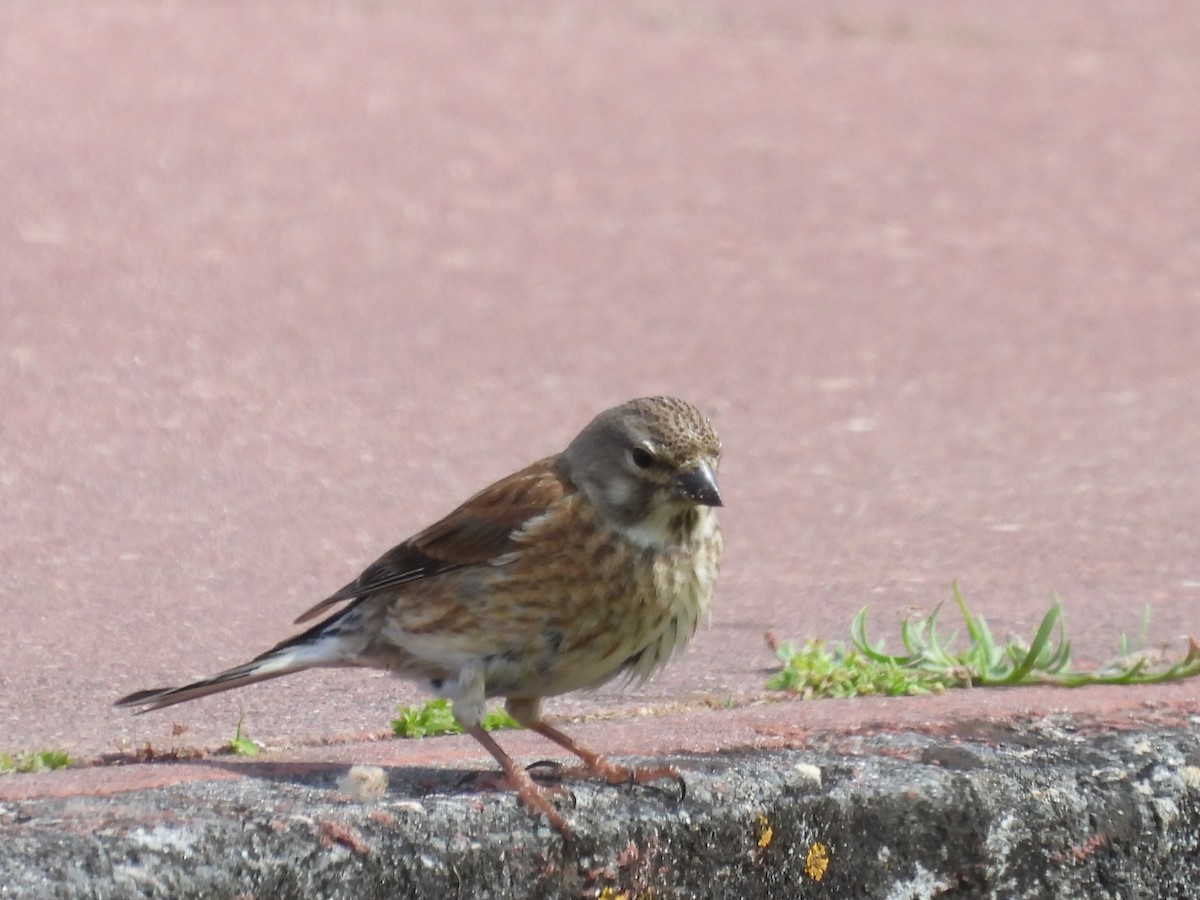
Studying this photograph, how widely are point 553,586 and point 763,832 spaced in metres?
0.61

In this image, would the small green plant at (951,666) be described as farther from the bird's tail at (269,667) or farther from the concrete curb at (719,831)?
the bird's tail at (269,667)

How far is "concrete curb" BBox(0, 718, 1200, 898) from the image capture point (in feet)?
8.96

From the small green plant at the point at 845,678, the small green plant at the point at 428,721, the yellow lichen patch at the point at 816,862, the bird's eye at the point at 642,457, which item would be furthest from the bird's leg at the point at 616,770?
the small green plant at the point at 845,678

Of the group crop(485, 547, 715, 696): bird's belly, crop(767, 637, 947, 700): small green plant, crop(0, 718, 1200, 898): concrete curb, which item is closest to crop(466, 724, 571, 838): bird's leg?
crop(0, 718, 1200, 898): concrete curb

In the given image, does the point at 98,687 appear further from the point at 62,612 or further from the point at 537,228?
the point at 537,228

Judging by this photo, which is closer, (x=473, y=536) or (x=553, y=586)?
(x=553, y=586)

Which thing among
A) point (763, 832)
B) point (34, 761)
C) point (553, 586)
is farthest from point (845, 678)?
point (34, 761)

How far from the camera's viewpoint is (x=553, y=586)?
3537 mm

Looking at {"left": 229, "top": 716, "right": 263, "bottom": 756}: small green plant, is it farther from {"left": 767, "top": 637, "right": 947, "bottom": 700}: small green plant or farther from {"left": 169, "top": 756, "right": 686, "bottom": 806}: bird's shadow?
{"left": 767, "top": 637, "right": 947, "bottom": 700}: small green plant

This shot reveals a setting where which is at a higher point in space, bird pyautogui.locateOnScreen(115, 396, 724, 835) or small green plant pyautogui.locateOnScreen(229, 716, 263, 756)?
bird pyautogui.locateOnScreen(115, 396, 724, 835)

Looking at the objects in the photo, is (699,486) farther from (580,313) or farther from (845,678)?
(580,313)

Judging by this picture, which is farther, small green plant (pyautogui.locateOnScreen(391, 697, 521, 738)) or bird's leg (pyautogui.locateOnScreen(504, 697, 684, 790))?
small green plant (pyautogui.locateOnScreen(391, 697, 521, 738))

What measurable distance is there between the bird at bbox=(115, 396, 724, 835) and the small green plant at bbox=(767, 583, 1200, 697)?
516 millimetres

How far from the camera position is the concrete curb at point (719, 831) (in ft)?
8.96
